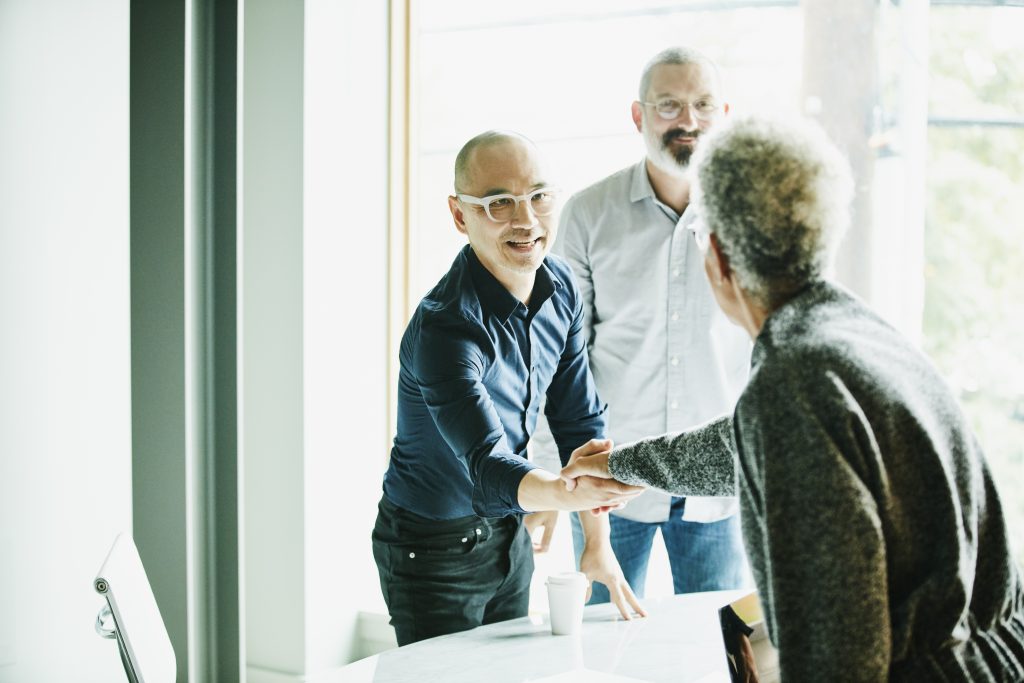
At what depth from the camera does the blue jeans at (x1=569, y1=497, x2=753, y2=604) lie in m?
2.52

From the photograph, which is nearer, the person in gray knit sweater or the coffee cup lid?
the person in gray knit sweater

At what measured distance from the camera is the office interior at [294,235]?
230cm

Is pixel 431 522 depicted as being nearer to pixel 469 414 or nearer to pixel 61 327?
pixel 469 414

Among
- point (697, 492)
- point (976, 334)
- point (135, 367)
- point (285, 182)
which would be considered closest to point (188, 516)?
point (135, 367)

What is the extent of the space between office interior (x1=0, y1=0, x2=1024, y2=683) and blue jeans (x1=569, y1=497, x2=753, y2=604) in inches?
40.5

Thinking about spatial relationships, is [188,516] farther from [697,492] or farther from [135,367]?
[697,492]

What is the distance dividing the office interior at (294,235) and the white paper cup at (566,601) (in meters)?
0.42

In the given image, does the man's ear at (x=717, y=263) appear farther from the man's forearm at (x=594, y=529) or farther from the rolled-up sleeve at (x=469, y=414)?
the man's forearm at (x=594, y=529)

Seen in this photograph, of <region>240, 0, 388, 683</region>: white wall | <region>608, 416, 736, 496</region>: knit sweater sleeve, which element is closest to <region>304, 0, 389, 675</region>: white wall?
<region>240, 0, 388, 683</region>: white wall

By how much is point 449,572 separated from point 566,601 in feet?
1.21

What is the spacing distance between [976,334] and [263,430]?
2.48 m

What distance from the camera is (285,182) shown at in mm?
3287

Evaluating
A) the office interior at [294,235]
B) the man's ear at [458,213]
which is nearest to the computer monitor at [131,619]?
the office interior at [294,235]

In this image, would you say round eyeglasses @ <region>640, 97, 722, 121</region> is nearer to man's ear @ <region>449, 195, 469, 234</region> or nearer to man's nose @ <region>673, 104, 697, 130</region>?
man's nose @ <region>673, 104, 697, 130</region>
